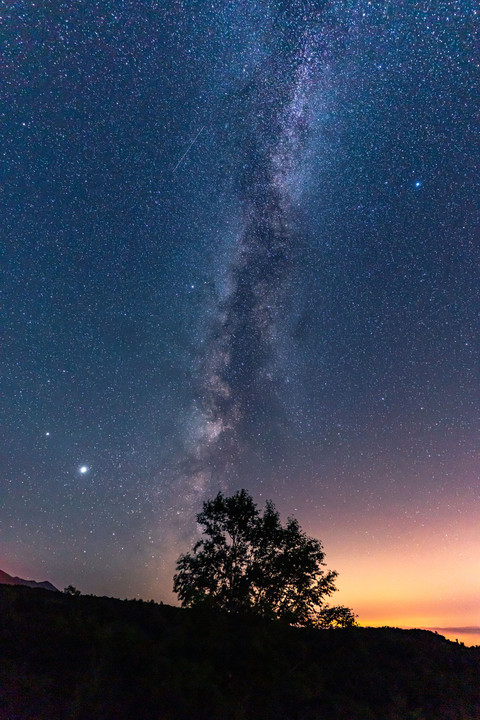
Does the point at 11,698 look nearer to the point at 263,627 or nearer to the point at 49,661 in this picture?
the point at 49,661

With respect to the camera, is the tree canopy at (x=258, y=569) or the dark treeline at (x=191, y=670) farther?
the tree canopy at (x=258, y=569)

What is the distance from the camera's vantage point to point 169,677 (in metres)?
13.1

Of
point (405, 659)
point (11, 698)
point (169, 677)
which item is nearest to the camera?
point (11, 698)

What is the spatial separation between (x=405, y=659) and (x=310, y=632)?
4.37 meters

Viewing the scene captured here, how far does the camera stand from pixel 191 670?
1346 centimetres

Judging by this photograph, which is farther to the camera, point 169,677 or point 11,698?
point 169,677

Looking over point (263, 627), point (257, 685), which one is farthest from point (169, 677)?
point (263, 627)

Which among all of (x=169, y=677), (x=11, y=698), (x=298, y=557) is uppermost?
(x=298, y=557)

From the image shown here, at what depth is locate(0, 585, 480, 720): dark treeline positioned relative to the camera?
12.0m

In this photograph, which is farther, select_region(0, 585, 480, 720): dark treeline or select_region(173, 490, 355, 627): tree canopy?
select_region(173, 490, 355, 627): tree canopy

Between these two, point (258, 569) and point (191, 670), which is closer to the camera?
point (191, 670)

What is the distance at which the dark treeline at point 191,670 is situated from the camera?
1204cm

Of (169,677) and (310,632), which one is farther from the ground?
(310,632)

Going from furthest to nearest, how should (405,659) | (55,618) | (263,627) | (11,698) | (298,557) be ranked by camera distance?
1. (298,557)
2. (405,659)
3. (263,627)
4. (55,618)
5. (11,698)
